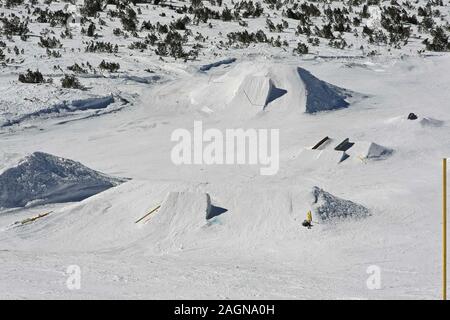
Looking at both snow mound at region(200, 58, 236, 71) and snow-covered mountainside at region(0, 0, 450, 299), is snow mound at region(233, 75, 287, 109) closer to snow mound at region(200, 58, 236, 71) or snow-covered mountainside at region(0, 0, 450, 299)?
snow-covered mountainside at region(0, 0, 450, 299)

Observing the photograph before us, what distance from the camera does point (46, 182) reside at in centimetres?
1206

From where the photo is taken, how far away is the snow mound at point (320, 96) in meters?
18.2

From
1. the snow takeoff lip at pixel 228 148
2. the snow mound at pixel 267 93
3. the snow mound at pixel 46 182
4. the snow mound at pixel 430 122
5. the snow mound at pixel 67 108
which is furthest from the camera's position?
the snow mound at pixel 267 93

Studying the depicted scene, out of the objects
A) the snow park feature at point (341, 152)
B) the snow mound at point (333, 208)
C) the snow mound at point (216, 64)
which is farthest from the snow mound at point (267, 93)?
the snow mound at point (333, 208)

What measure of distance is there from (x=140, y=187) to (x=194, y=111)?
679 cm

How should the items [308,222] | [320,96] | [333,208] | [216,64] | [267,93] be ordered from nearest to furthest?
[308,222]
[333,208]
[267,93]
[320,96]
[216,64]

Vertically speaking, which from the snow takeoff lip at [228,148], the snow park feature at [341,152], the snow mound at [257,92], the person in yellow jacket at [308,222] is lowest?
the snow takeoff lip at [228,148]

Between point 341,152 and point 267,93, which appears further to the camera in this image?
point 267,93

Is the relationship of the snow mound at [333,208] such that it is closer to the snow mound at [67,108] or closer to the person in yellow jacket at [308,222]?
the person in yellow jacket at [308,222]

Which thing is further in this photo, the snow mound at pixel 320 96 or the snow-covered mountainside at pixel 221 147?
the snow mound at pixel 320 96

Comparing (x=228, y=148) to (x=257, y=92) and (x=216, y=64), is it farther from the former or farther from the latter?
(x=216, y=64)

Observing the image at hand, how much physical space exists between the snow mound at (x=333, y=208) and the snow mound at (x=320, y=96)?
7229mm

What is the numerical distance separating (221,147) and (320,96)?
13.9 ft

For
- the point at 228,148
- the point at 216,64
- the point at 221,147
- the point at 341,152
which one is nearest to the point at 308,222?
the point at 341,152
